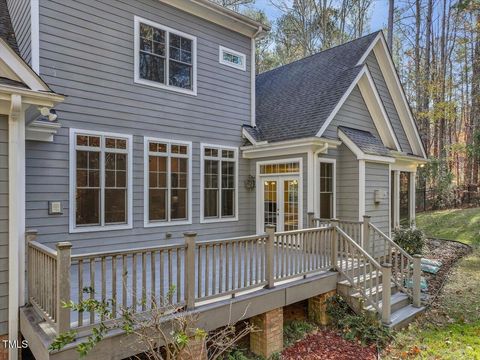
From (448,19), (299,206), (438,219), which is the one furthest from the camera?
(448,19)

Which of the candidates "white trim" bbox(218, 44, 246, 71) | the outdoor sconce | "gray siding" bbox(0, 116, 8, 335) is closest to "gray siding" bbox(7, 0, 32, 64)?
"gray siding" bbox(0, 116, 8, 335)

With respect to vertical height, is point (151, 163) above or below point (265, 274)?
Result: above

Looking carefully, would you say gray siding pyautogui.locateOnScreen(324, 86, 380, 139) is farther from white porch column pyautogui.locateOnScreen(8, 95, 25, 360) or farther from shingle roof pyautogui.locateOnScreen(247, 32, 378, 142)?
white porch column pyautogui.locateOnScreen(8, 95, 25, 360)

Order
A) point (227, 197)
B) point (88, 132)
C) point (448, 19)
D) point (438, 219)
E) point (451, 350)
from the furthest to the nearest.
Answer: point (448, 19) < point (438, 219) < point (227, 197) < point (88, 132) < point (451, 350)

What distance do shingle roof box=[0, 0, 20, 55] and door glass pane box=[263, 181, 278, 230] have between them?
21.3 feet

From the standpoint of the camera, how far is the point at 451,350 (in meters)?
5.36

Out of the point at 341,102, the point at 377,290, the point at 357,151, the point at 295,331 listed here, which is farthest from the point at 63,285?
the point at 341,102

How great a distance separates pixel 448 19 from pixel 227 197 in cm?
2106

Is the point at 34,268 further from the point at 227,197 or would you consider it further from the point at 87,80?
the point at 227,197

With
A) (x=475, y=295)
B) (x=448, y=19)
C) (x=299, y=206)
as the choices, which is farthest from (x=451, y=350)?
(x=448, y=19)

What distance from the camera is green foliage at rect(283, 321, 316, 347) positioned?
589 centimetres

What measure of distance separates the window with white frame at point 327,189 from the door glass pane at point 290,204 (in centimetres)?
73

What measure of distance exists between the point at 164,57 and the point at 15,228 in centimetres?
508

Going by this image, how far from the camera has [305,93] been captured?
10172 millimetres
